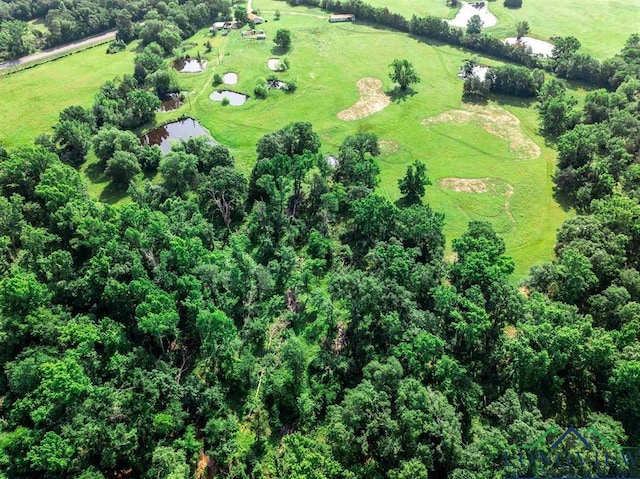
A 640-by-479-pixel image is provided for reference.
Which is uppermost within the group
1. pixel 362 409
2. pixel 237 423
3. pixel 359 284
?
pixel 359 284

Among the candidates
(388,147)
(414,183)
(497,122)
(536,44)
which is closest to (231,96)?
(388,147)

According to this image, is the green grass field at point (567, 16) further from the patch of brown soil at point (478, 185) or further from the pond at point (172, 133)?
the pond at point (172, 133)

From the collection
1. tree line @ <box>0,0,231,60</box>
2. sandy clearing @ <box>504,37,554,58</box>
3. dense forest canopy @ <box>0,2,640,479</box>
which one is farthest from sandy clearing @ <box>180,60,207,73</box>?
sandy clearing @ <box>504,37,554,58</box>

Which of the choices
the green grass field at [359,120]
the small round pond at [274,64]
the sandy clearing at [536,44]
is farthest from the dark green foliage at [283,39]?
the sandy clearing at [536,44]

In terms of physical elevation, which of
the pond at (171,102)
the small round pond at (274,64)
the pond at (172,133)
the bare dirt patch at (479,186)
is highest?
the small round pond at (274,64)

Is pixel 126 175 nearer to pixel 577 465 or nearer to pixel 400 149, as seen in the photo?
pixel 400 149

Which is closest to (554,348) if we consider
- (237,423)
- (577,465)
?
(577,465)
